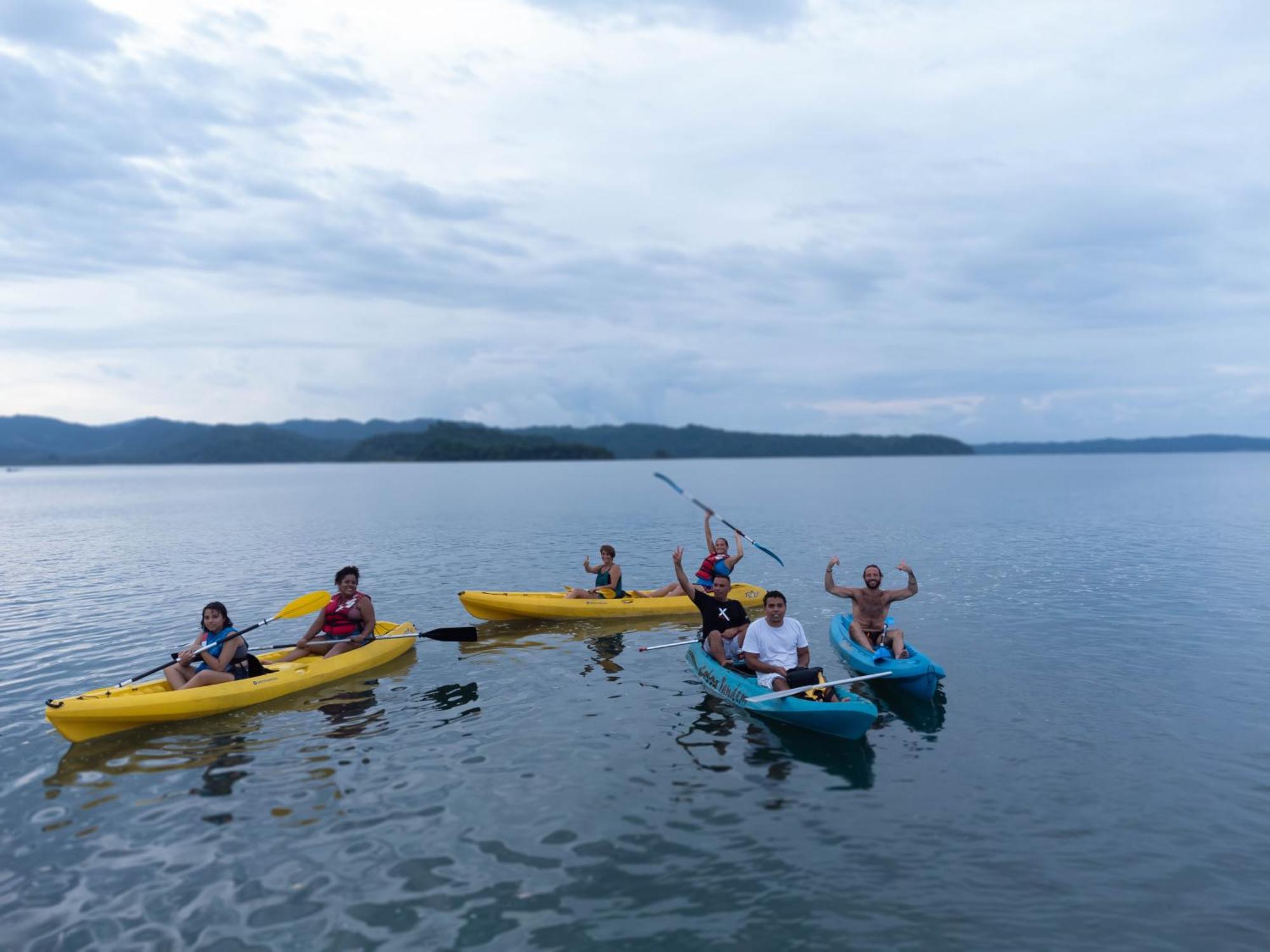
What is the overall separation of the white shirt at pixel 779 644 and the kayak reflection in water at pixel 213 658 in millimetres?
7896

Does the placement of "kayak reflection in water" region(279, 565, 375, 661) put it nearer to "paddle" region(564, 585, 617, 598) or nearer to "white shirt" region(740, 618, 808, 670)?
"paddle" region(564, 585, 617, 598)

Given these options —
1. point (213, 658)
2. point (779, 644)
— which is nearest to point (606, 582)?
point (779, 644)

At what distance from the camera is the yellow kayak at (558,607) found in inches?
736

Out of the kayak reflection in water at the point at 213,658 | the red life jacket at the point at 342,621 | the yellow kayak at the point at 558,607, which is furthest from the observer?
the yellow kayak at the point at 558,607

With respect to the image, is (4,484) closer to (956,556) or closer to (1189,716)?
(956,556)

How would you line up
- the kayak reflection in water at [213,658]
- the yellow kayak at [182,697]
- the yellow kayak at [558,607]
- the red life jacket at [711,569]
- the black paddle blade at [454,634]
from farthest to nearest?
the yellow kayak at [558,607]
the red life jacket at [711,569]
the black paddle blade at [454,634]
the kayak reflection in water at [213,658]
the yellow kayak at [182,697]

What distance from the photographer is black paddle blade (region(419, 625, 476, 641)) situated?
52.8 feet

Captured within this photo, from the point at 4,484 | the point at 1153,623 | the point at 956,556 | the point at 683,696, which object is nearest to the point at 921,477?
the point at 956,556

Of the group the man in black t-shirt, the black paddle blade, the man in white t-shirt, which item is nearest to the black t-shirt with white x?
the man in black t-shirt

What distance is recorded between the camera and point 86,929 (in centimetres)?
680

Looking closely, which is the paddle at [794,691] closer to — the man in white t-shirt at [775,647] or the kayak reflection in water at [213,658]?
the man in white t-shirt at [775,647]

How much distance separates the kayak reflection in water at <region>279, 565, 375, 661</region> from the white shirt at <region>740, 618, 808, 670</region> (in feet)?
23.0

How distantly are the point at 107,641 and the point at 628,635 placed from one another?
11.4m

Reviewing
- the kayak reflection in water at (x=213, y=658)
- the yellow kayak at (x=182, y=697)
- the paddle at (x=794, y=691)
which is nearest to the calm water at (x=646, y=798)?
the yellow kayak at (x=182, y=697)
